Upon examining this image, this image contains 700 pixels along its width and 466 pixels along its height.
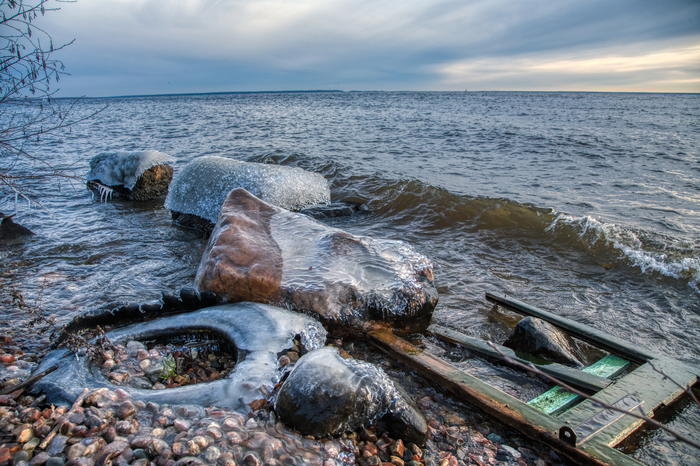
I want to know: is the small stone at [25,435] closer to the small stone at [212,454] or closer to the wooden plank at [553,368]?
the small stone at [212,454]

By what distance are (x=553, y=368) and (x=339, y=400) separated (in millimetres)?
1745

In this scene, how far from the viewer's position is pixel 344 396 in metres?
1.96

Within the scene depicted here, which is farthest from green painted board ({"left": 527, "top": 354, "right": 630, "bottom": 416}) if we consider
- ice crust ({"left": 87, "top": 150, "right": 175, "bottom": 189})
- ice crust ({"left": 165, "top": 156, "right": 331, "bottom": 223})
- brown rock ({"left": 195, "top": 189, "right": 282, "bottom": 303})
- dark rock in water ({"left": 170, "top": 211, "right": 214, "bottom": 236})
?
ice crust ({"left": 87, "top": 150, "right": 175, "bottom": 189})

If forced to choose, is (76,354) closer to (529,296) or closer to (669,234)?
(529,296)

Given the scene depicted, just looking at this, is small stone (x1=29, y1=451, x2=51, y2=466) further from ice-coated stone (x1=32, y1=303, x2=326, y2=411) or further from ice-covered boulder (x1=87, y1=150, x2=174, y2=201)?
ice-covered boulder (x1=87, y1=150, x2=174, y2=201)

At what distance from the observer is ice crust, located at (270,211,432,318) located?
318 centimetres

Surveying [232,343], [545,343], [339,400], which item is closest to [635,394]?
[545,343]

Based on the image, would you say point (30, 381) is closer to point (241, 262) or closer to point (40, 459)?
point (40, 459)

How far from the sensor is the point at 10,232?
527 cm

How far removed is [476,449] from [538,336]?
1.25 meters

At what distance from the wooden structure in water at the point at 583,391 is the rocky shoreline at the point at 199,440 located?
0.47 feet

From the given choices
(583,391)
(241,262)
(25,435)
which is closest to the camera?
(25,435)

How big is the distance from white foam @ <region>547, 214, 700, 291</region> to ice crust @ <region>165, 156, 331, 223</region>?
431 cm

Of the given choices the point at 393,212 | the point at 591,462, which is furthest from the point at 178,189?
the point at 591,462
